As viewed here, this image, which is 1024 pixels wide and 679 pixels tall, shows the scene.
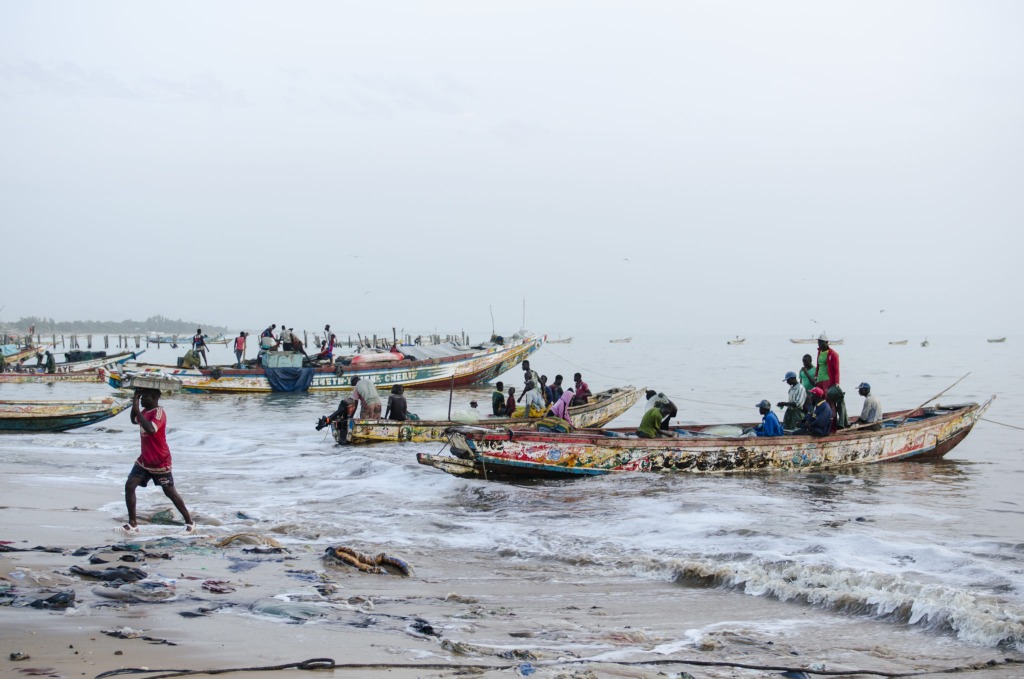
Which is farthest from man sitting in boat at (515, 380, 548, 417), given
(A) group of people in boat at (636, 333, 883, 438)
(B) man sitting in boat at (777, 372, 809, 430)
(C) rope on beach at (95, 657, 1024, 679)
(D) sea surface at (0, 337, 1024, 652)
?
(C) rope on beach at (95, 657, 1024, 679)

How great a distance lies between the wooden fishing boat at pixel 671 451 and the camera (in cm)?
1141

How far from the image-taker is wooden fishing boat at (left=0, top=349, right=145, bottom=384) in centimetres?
3017

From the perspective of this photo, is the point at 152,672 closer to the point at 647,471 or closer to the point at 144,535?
the point at 144,535

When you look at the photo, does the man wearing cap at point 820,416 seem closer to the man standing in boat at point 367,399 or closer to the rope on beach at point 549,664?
the man standing in boat at point 367,399

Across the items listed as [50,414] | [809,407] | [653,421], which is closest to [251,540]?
[653,421]

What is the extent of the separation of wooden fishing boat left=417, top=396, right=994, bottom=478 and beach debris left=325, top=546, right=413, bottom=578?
4.21m

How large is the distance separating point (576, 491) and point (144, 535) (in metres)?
→ 5.56

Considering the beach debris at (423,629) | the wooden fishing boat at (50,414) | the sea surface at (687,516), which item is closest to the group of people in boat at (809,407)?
the sea surface at (687,516)

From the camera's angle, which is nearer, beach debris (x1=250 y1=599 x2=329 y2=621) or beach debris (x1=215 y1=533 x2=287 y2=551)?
beach debris (x1=250 y1=599 x2=329 y2=621)

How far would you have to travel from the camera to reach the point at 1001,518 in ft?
33.9

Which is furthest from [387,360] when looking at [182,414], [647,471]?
[647,471]

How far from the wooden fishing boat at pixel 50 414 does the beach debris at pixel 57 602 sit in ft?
42.8

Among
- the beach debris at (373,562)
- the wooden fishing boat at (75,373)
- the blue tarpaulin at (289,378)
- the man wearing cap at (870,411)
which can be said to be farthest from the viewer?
the wooden fishing boat at (75,373)

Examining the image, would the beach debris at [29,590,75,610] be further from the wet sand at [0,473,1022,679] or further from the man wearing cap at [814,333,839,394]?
the man wearing cap at [814,333,839,394]
